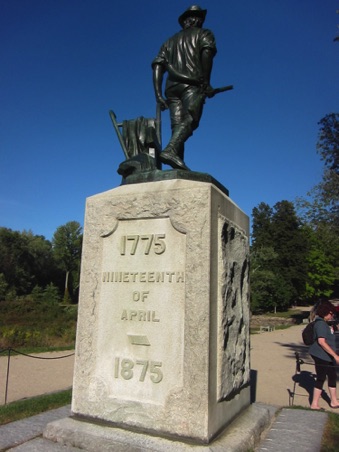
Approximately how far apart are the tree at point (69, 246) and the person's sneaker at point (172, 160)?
50447mm

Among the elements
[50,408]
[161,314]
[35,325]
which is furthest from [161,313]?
[35,325]

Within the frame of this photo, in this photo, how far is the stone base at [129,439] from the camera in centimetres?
289

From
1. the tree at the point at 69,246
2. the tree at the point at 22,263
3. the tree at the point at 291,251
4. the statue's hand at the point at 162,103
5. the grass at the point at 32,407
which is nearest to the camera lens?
the statue's hand at the point at 162,103

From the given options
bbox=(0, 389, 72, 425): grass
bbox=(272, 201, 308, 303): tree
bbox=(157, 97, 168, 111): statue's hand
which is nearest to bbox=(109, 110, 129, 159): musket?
bbox=(157, 97, 168, 111): statue's hand

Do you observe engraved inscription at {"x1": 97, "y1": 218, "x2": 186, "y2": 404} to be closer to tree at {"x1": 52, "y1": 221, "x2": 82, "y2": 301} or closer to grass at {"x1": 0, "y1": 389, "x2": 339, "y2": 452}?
grass at {"x1": 0, "y1": 389, "x2": 339, "y2": 452}

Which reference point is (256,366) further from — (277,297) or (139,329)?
(277,297)

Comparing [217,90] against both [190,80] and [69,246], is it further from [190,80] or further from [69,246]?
[69,246]

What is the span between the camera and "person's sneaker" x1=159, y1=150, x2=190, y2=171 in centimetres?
385

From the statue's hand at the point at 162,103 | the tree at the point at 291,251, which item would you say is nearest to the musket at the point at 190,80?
the statue's hand at the point at 162,103

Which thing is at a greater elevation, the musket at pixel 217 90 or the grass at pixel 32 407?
the musket at pixel 217 90

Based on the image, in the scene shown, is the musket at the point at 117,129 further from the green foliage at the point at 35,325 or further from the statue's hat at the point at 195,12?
the green foliage at the point at 35,325

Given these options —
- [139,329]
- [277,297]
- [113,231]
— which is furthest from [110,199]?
[277,297]

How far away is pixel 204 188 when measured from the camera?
328 cm

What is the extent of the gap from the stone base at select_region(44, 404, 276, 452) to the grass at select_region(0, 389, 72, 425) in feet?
4.89
